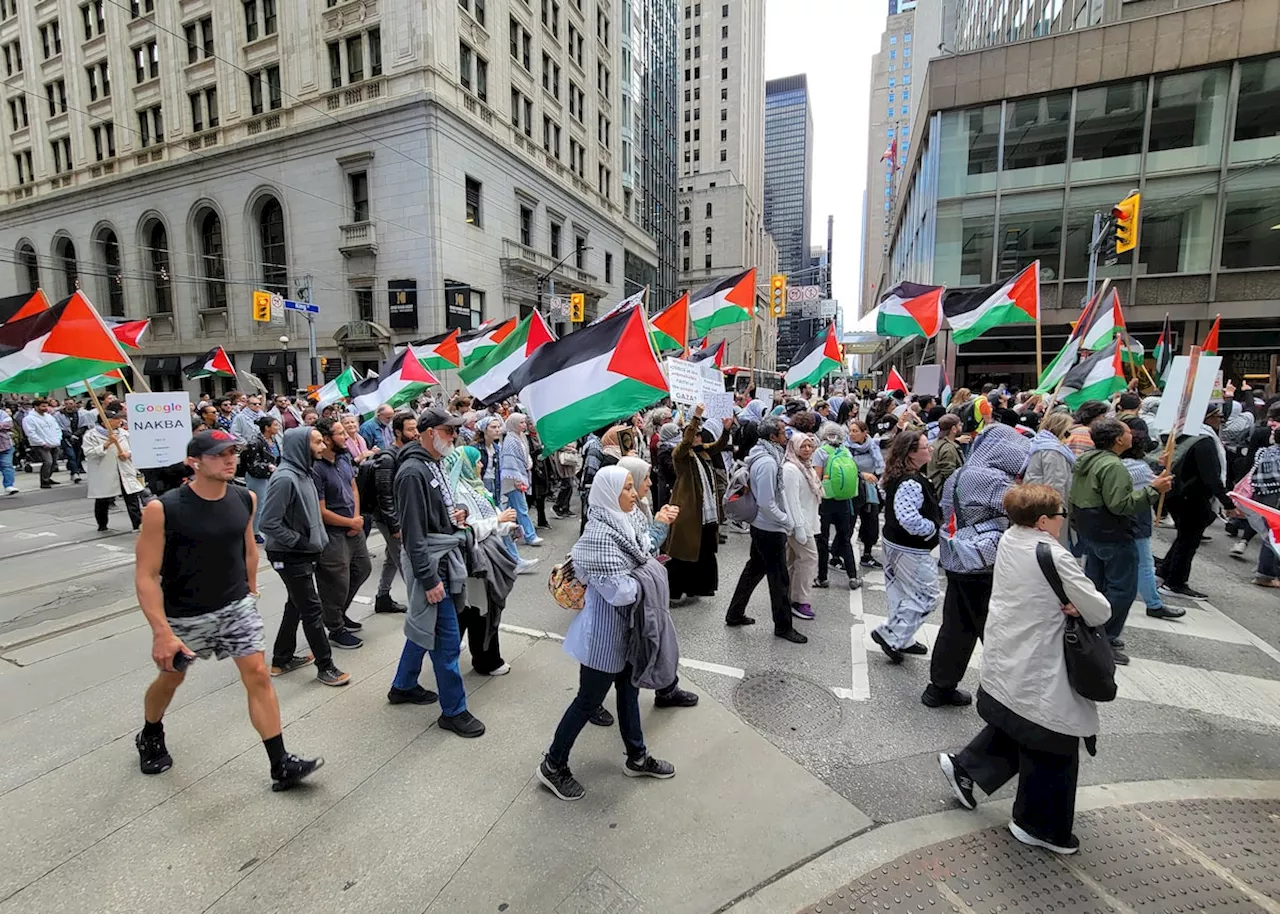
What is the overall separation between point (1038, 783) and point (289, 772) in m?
3.75

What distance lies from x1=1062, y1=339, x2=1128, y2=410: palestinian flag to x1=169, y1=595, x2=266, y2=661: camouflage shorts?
32.6 feet

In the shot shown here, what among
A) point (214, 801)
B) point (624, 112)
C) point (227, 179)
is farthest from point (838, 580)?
point (624, 112)

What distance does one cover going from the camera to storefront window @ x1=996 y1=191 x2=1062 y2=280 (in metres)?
22.8

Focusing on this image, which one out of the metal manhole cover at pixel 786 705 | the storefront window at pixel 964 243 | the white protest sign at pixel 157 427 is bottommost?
the metal manhole cover at pixel 786 705

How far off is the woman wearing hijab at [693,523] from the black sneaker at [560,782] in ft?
8.63

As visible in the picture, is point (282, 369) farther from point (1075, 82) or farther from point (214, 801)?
point (1075, 82)

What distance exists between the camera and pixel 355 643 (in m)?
5.05

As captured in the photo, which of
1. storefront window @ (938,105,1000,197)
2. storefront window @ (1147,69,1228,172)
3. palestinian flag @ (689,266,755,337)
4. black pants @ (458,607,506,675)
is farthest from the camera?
storefront window @ (938,105,1000,197)

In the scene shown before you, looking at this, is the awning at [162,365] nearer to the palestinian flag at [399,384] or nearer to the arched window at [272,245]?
the arched window at [272,245]

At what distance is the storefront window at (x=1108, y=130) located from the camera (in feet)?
70.7

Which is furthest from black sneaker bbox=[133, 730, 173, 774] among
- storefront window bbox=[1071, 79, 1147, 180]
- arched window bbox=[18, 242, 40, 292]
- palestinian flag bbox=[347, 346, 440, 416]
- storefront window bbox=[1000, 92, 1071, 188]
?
arched window bbox=[18, 242, 40, 292]

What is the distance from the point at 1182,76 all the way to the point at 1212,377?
24271 mm

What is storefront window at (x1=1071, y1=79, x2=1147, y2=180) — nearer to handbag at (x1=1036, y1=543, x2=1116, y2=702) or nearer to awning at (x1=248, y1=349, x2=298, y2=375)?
handbag at (x1=1036, y1=543, x2=1116, y2=702)

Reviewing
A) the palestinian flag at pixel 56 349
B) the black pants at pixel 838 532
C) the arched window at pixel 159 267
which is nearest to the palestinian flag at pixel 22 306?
the palestinian flag at pixel 56 349
